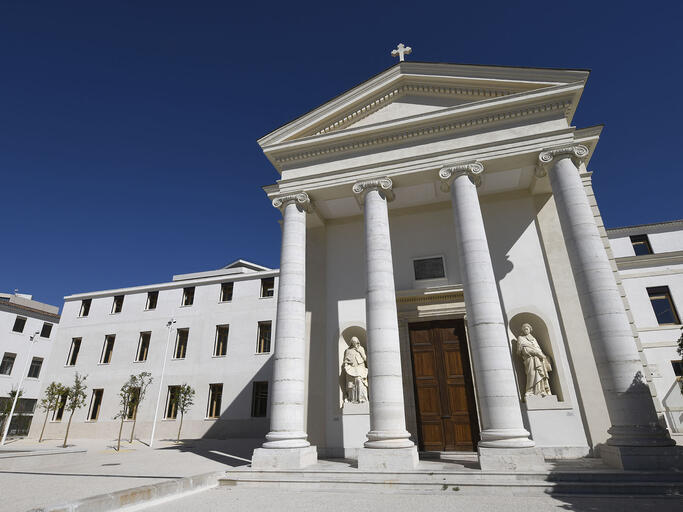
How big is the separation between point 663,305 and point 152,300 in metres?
39.7

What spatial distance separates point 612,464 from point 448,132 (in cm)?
990

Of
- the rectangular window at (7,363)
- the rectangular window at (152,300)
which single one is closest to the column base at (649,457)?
the rectangular window at (152,300)

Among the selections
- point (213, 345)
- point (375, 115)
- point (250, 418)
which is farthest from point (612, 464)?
point (213, 345)

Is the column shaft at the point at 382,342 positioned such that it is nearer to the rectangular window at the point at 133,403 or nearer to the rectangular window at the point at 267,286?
the rectangular window at the point at 267,286

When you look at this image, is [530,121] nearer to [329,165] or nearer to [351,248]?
[329,165]

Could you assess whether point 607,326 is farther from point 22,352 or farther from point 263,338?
point 22,352

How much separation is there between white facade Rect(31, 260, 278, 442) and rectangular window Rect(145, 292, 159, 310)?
20cm

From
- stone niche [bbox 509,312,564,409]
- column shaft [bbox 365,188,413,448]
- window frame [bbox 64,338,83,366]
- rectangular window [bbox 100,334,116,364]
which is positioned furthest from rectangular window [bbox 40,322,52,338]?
stone niche [bbox 509,312,564,409]

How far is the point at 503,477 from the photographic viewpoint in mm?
8070

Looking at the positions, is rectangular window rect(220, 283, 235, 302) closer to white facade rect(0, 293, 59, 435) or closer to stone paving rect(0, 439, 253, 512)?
white facade rect(0, 293, 59, 435)

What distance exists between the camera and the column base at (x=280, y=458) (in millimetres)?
9656

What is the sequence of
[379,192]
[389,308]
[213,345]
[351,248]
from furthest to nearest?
[213,345]
[351,248]
[379,192]
[389,308]

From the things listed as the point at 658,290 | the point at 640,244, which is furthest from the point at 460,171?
the point at 640,244

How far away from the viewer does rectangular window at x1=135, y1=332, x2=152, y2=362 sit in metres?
32.8
